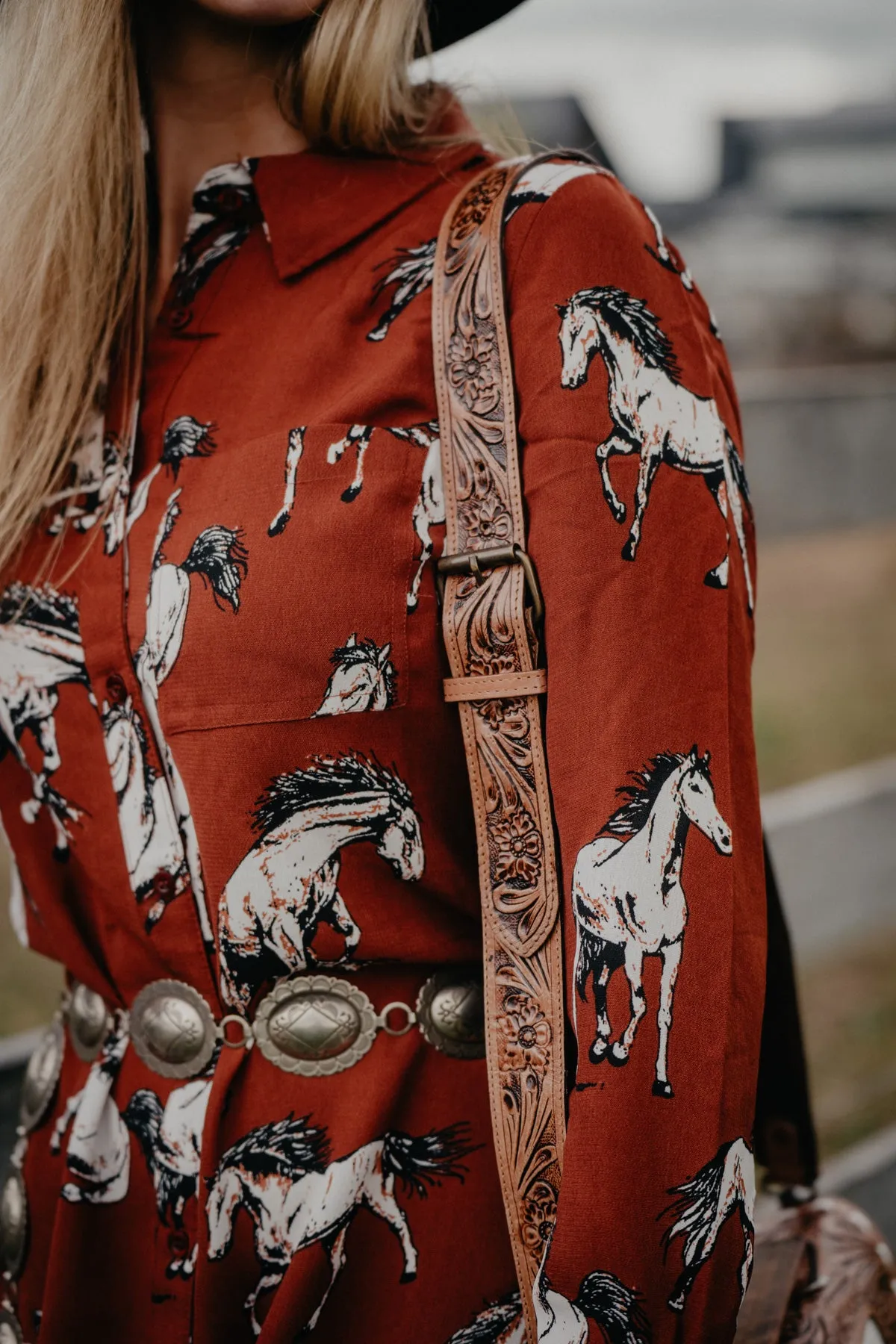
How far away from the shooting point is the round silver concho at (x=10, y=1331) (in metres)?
1.12

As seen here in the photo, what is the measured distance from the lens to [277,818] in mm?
923

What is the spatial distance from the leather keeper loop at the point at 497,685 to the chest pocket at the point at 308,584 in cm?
5

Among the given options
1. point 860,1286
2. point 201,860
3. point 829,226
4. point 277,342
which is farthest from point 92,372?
point 829,226

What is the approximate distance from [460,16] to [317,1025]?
39.1 inches

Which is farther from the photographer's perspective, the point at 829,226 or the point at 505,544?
the point at 829,226

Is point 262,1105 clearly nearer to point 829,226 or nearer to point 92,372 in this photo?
point 92,372

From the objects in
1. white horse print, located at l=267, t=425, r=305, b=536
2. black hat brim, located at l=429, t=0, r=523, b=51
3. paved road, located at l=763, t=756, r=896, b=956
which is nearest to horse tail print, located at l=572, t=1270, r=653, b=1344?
white horse print, located at l=267, t=425, r=305, b=536

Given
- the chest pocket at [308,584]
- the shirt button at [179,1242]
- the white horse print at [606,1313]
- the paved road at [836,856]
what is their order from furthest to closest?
the paved road at [836,856], the shirt button at [179,1242], the chest pocket at [308,584], the white horse print at [606,1313]

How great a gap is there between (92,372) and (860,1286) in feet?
3.62

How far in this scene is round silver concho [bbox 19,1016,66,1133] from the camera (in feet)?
3.75

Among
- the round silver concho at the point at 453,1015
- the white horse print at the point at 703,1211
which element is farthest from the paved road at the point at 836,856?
the white horse print at the point at 703,1211

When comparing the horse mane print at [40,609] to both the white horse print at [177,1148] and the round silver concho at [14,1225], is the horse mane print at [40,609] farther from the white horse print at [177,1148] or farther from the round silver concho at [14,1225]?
the round silver concho at [14,1225]

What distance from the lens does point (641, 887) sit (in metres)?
0.79

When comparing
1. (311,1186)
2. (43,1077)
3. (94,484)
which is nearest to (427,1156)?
(311,1186)
